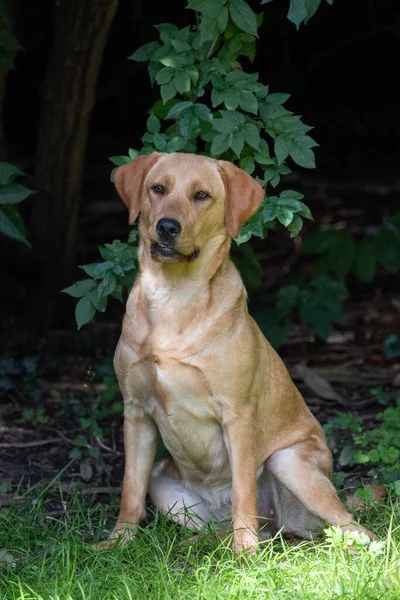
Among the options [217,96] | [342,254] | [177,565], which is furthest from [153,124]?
[342,254]

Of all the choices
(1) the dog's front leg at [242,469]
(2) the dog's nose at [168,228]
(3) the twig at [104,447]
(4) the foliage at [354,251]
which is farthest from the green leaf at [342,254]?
(2) the dog's nose at [168,228]

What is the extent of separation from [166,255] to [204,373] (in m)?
0.46

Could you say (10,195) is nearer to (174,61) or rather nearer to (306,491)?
(174,61)

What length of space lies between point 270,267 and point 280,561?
4630 mm

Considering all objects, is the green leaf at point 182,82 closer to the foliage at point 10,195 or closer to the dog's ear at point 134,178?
the dog's ear at point 134,178

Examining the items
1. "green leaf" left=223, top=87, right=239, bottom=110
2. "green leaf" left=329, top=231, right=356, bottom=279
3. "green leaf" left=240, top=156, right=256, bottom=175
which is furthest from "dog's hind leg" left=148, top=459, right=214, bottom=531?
"green leaf" left=329, top=231, right=356, bottom=279

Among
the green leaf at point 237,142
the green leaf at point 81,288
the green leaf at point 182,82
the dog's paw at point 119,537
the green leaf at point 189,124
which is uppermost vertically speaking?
the green leaf at point 182,82

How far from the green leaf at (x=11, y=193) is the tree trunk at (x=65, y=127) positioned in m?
1.19

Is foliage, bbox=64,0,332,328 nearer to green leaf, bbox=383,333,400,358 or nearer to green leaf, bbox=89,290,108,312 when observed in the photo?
green leaf, bbox=89,290,108,312

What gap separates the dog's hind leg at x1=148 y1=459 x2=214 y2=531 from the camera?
4.20 metres

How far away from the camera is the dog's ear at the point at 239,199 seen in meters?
3.95

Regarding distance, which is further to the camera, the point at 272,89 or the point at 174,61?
the point at 272,89

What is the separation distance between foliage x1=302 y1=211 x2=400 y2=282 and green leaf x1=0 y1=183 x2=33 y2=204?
2270mm

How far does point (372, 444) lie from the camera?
5004 millimetres
